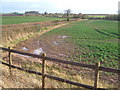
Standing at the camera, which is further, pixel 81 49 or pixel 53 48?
pixel 53 48

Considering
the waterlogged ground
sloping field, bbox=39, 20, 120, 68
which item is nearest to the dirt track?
the waterlogged ground

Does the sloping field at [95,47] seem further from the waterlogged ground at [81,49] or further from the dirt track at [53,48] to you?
the dirt track at [53,48]

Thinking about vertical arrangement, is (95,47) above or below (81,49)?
above

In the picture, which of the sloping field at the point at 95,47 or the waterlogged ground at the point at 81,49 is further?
the sloping field at the point at 95,47

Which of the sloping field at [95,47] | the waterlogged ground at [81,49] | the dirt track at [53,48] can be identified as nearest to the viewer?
the waterlogged ground at [81,49]

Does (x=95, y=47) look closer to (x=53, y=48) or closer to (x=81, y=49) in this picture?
(x=81, y=49)

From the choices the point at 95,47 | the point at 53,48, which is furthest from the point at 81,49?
the point at 53,48

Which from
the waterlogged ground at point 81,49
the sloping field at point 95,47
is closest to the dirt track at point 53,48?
the waterlogged ground at point 81,49

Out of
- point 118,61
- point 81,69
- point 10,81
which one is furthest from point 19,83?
point 118,61

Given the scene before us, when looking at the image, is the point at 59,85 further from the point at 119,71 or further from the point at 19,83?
the point at 119,71

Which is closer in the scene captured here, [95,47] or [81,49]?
[81,49]

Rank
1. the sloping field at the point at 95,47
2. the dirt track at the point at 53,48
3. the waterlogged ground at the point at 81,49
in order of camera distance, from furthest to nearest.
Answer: the dirt track at the point at 53,48 < the sloping field at the point at 95,47 < the waterlogged ground at the point at 81,49

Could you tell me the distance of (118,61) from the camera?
11781 millimetres

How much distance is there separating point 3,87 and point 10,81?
0.59m
